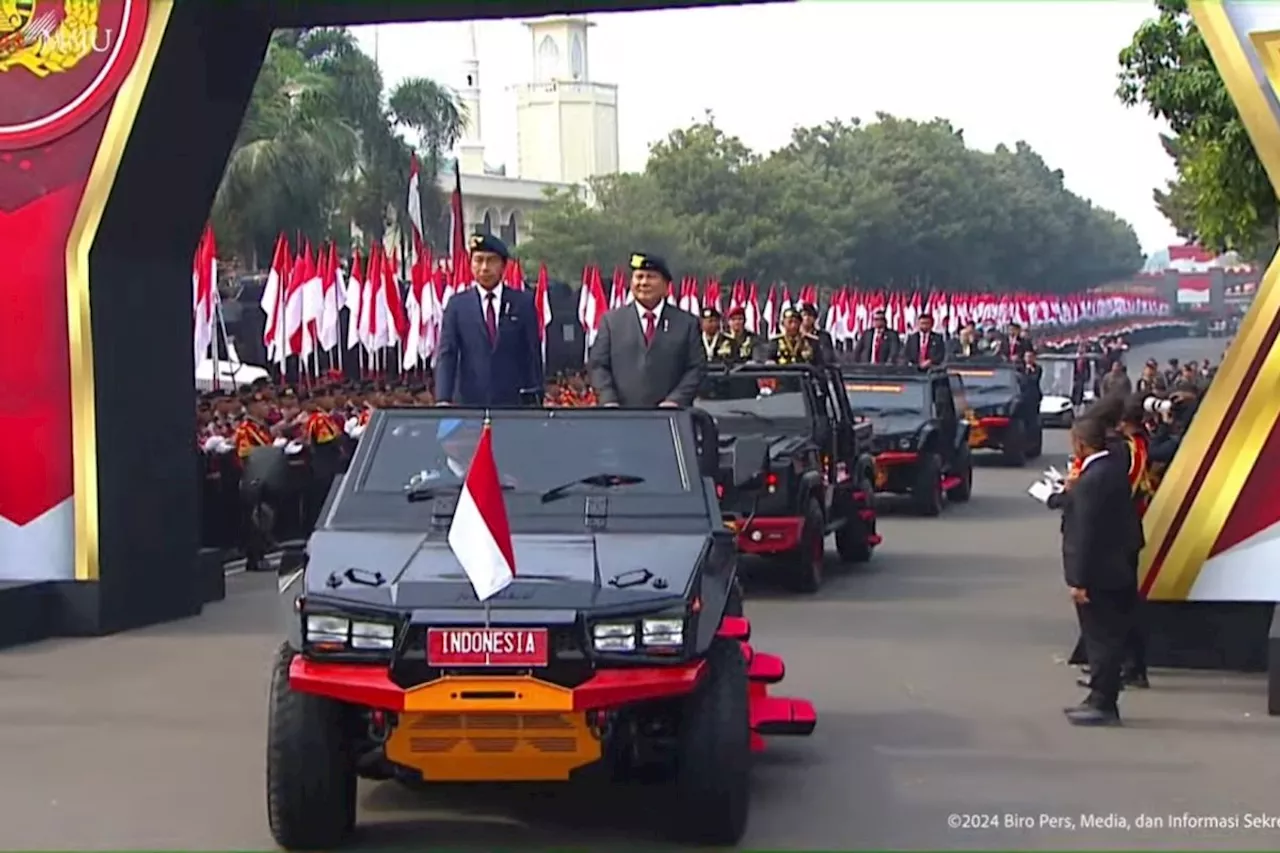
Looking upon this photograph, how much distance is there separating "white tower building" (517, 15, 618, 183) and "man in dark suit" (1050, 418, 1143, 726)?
91.6m

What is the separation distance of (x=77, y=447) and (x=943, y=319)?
150ft

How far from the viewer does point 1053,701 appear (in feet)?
34.2

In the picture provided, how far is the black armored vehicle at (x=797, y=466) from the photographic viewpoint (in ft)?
47.8

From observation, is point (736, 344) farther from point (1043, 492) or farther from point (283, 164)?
point (283, 164)

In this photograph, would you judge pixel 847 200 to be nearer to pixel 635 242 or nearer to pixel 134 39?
pixel 635 242

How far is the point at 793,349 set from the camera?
18.5 m

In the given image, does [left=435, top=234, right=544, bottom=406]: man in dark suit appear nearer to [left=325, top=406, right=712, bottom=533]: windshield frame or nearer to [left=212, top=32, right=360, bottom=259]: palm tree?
[left=325, top=406, right=712, bottom=533]: windshield frame

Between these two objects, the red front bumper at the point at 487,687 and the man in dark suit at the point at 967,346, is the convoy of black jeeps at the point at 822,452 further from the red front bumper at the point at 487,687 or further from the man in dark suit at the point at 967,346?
the man in dark suit at the point at 967,346

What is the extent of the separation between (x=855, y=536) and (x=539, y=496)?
9330mm

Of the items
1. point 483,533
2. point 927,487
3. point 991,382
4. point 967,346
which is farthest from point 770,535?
point 967,346

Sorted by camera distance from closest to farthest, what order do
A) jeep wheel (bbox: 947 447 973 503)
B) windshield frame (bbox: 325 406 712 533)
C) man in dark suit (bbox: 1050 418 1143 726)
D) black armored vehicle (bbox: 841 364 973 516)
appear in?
windshield frame (bbox: 325 406 712 533), man in dark suit (bbox: 1050 418 1143 726), black armored vehicle (bbox: 841 364 973 516), jeep wheel (bbox: 947 447 973 503)

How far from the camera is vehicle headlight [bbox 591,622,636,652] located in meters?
6.95

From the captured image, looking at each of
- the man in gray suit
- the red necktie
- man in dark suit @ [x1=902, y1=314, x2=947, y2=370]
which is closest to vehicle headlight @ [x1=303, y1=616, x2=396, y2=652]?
the red necktie

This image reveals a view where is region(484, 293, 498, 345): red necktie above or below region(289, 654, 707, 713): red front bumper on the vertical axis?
above
